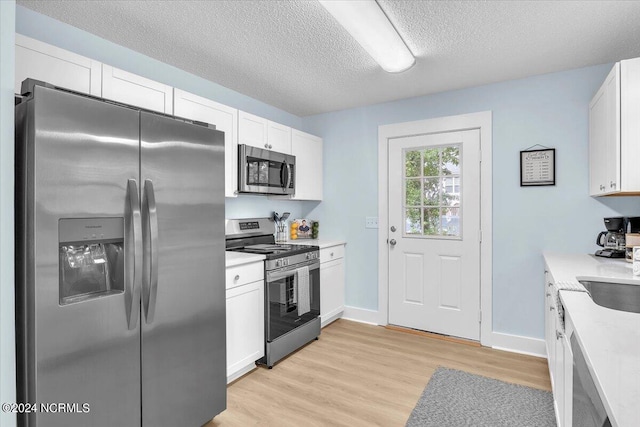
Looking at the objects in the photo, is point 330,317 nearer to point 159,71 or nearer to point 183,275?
point 183,275

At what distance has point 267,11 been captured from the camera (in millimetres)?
1985

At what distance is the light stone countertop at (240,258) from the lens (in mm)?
2379

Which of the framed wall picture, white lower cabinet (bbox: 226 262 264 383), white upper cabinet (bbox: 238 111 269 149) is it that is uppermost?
white upper cabinet (bbox: 238 111 269 149)

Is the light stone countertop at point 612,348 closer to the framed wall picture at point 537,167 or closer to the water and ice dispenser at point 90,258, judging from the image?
the framed wall picture at point 537,167

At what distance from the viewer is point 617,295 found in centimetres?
184

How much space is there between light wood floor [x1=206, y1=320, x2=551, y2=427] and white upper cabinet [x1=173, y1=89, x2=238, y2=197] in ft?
4.80

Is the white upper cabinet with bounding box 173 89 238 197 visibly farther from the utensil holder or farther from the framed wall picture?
the framed wall picture

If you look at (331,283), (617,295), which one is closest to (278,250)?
(331,283)

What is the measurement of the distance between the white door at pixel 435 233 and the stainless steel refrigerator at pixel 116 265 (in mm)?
2131

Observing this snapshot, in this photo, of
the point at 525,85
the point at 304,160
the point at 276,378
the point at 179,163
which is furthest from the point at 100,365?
the point at 525,85

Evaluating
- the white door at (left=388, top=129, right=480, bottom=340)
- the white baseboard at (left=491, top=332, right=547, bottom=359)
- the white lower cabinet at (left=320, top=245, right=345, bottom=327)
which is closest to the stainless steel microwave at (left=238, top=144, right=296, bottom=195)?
the white lower cabinet at (left=320, top=245, right=345, bottom=327)

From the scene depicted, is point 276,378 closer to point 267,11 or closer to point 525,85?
point 267,11

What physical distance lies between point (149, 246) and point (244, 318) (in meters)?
1.10

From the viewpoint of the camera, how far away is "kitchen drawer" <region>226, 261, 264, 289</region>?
2383 millimetres
